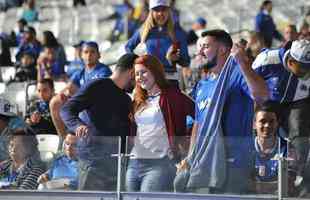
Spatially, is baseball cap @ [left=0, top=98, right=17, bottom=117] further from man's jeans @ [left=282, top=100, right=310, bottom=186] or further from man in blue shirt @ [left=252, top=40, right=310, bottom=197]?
man's jeans @ [left=282, top=100, right=310, bottom=186]

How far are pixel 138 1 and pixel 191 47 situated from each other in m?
5.54

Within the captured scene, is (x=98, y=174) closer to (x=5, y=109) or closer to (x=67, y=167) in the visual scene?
(x=67, y=167)

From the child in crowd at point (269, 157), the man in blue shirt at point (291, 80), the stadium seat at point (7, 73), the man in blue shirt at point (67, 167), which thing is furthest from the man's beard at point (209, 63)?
the stadium seat at point (7, 73)

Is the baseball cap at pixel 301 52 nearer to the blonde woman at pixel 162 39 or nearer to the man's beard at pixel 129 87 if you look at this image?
the man's beard at pixel 129 87

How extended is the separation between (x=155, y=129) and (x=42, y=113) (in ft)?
11.0

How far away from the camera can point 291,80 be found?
375 inches

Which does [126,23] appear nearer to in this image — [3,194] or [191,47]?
[191,47]

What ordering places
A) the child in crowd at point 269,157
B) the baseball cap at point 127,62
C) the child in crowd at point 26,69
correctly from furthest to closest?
1. the child in crowd at point 26,69
2. the baseball cap at point 127,62
3. the child in crowd at point 269,157

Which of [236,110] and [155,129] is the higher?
[236,110]

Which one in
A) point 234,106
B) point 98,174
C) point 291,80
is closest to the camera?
Answer: point 234,106

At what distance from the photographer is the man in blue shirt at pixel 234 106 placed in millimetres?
8453

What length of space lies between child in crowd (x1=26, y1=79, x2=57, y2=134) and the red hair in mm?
1873

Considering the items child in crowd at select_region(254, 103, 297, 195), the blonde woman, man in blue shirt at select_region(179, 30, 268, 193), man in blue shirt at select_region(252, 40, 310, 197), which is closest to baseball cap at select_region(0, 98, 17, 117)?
the blonde woman

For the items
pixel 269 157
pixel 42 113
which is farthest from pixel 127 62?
pixel 42 113
